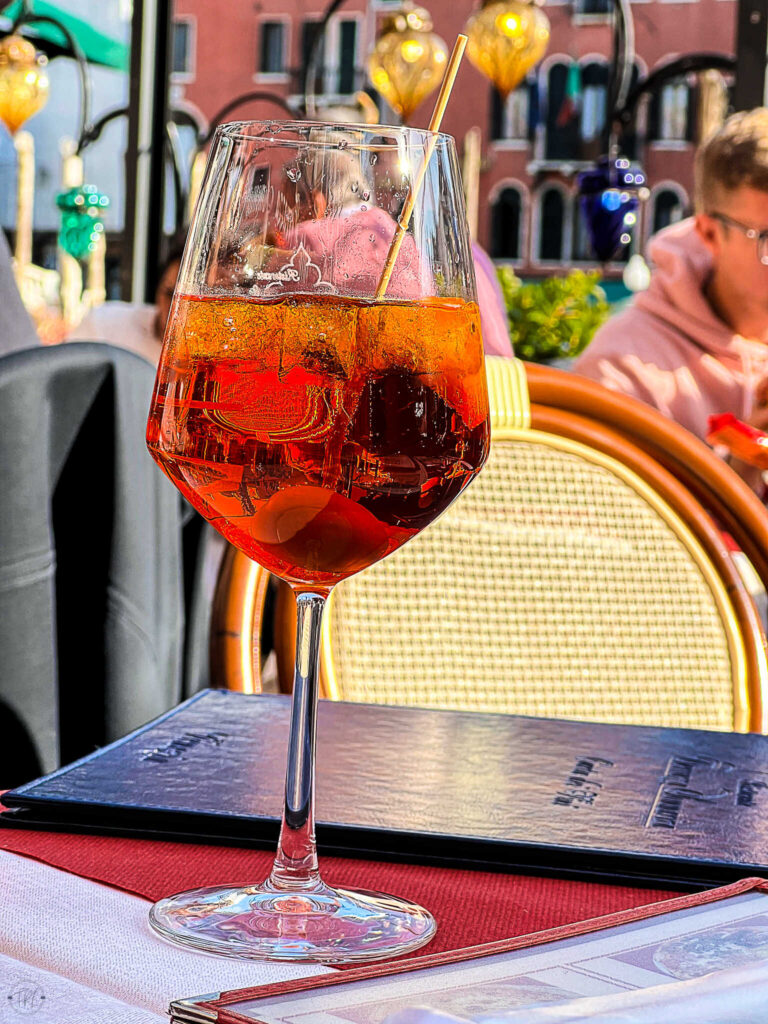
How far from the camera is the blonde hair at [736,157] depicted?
224cm

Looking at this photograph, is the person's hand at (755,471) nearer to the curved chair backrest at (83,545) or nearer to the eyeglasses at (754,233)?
the eyeglasses at (754,233)

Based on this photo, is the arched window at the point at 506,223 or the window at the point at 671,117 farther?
the arched window at the point at 506,223

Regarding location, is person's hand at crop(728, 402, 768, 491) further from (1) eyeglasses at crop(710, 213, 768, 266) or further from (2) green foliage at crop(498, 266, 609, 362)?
(2) green foliage at crop(498, 266, 609, 362)

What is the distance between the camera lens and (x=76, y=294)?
6.19 metres

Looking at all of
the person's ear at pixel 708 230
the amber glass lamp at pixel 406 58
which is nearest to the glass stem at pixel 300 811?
the person's ear at pixel 708 230

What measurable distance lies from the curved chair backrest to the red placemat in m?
0.48

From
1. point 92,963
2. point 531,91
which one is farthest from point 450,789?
point 531,91

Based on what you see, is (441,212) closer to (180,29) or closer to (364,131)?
(364,131)

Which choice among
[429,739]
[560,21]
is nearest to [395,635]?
[429,739]

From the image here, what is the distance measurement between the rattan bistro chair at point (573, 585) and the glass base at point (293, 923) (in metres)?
0.51

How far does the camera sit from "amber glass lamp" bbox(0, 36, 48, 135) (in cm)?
Result: 454

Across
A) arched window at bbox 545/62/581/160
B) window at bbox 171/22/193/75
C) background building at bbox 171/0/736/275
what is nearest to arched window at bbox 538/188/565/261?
background building at bbox 171/0/736/275

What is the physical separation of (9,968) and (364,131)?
9.0 inches

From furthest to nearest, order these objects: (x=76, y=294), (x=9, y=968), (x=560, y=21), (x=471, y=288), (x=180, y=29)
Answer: (x=180, y=29), (x=560, y=21), (x=76, y=294), (x=471, y=288), (x=9, y=968)
